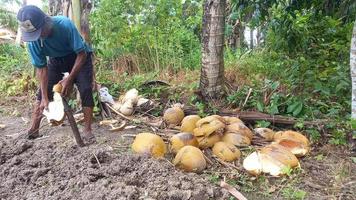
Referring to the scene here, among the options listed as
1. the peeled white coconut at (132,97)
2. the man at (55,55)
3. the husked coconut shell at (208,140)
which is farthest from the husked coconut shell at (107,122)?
the husked coconut shell at (208,140)

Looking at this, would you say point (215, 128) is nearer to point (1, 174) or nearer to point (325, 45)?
point (1, 174)

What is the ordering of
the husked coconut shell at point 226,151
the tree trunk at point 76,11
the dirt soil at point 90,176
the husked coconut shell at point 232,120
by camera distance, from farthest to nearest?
the tree trunk at point 76,11 → the husked coconut shell at point 232,120 → the husked coconut shell at point 226,151 → the dirt soil at point 90,176

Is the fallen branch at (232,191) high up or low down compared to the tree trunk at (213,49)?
down

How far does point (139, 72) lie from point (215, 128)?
126 inches

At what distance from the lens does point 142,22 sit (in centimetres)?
634

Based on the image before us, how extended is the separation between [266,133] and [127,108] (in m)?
1.75

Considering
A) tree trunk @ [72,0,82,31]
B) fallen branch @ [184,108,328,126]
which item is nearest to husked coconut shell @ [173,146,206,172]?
fallen branch @ [184,108,328,126]

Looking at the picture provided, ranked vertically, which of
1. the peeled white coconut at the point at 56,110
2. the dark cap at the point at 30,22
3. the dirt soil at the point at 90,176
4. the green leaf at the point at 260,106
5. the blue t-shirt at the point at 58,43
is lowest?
the dirt soil at the point at 90,176

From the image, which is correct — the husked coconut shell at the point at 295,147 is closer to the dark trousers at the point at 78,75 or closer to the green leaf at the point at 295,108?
Result: the green leaf at the point at 295,108

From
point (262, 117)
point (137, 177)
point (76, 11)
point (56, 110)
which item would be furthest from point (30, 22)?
point (262, 117)

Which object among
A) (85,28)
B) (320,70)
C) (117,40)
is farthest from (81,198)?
(117,40)

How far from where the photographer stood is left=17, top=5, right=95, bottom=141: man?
11.7ft

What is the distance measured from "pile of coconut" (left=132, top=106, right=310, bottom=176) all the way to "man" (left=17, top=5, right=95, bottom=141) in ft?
2.81

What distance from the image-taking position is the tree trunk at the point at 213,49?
4738mm
